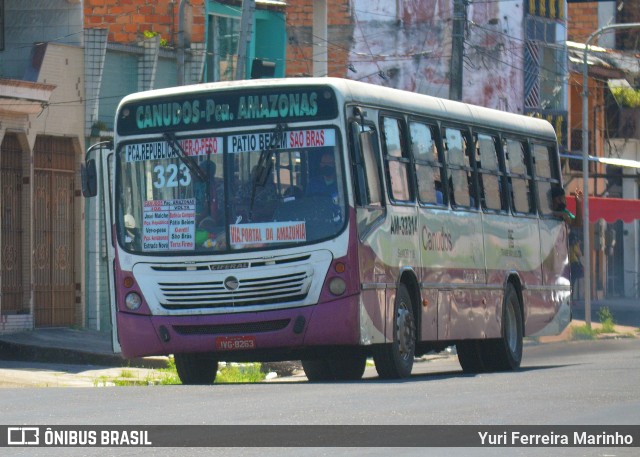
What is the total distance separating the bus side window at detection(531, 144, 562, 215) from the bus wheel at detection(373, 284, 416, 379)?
512 centimetres

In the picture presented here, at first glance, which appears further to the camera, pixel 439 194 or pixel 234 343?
pixel 439 194

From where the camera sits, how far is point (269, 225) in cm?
1675

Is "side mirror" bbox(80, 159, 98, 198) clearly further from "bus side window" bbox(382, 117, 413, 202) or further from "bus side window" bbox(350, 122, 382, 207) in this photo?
"bus side window" bbox(382, 117, 413, 202)

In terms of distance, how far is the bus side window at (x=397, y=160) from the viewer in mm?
17906

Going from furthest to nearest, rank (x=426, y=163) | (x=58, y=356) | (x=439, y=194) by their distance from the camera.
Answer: (x=58, y=356), (x=439, y=194), (x=426, y=163)

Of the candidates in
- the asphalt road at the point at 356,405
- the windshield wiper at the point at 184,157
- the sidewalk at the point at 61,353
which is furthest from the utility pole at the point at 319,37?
the asphalt road at the point at 356,405

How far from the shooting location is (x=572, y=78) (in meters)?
51.9

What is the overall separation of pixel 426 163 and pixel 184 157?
10.3 ft

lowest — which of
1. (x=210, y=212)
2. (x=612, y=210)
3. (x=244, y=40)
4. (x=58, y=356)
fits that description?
(x=612, y=210)

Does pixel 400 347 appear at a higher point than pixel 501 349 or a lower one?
higher

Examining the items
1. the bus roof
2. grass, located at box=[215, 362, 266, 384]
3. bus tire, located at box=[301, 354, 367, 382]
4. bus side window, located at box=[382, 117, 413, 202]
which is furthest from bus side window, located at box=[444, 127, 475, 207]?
grass, located at box=[215, 362, 266, 384]

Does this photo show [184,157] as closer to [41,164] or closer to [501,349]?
[501,349]

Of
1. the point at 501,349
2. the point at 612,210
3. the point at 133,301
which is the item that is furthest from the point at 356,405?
the point at 612,210

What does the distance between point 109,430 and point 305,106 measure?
20.6ft
